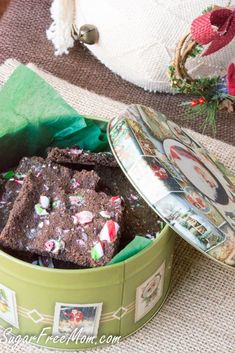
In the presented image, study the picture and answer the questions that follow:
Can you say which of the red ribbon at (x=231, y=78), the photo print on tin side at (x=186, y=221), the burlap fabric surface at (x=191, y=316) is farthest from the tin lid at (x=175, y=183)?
the red ribbon at (x=231, y=78)

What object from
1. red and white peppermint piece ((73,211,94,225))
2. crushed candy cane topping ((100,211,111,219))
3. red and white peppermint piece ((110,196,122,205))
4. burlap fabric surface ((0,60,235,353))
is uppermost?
red and white peppermint piece ((110,196,122,205))

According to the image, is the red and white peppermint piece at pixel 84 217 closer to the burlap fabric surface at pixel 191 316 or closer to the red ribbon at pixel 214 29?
the burlap fabric surface at pixel 191 316

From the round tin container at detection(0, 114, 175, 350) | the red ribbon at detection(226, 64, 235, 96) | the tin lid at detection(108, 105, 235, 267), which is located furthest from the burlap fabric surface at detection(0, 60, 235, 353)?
the red ribbon at detection(226, 64, 235, 96)

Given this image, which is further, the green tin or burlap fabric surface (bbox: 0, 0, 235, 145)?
burlap fabric surface (bbox: 0, 0, 235, 145)

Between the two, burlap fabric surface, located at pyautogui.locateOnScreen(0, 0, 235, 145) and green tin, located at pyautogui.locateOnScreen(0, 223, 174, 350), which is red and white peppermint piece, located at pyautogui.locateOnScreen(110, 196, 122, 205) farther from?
burlap fabric surface, located at pyautogui.locateOnScreen(0, 0, 235, 145)

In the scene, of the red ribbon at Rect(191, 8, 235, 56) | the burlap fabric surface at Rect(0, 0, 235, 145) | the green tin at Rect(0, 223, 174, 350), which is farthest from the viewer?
the burlap fabric surface at Rect(0, 0, 235, 145)

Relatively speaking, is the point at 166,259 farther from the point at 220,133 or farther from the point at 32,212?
the point at 220,133
